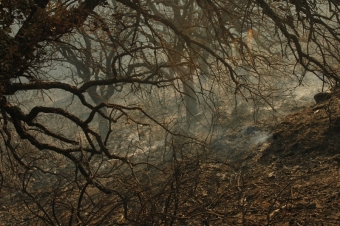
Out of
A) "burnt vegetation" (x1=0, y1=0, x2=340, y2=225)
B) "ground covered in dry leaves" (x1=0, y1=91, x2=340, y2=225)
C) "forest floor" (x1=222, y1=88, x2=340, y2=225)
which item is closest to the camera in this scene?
"ground covered in dry leaves" (x1=0, y1=91, x2=340, y2=225)

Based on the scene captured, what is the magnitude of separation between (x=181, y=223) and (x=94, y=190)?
16.5 feet

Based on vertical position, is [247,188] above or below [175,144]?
below

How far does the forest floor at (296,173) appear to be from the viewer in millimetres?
4738

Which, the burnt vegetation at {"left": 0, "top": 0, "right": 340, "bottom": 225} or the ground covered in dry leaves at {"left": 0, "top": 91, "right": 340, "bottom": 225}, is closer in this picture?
the ground covered in dry leaves at {"left": 0, "top": 91, "right": 340, "bottom": 225}

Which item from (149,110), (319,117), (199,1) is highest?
(149,110)

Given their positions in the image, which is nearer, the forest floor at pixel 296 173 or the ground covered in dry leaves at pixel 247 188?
the ground covered in dry leaves at pixel 247 188

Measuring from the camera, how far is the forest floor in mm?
4738

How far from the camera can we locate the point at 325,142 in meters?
6.93

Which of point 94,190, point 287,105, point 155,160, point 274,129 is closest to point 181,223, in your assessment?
point 274,129

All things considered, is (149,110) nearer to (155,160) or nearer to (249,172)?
(155,160)

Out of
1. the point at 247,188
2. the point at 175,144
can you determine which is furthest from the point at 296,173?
the point at 175,144

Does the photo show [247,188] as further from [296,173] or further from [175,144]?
[175,144]

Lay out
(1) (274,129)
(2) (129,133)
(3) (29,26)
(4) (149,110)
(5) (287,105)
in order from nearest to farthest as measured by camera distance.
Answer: (3) (29,26), (1) (274,129), (5) (287,105), (2) (129,133), (4) (149,110)

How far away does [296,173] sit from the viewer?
630 centimetres
